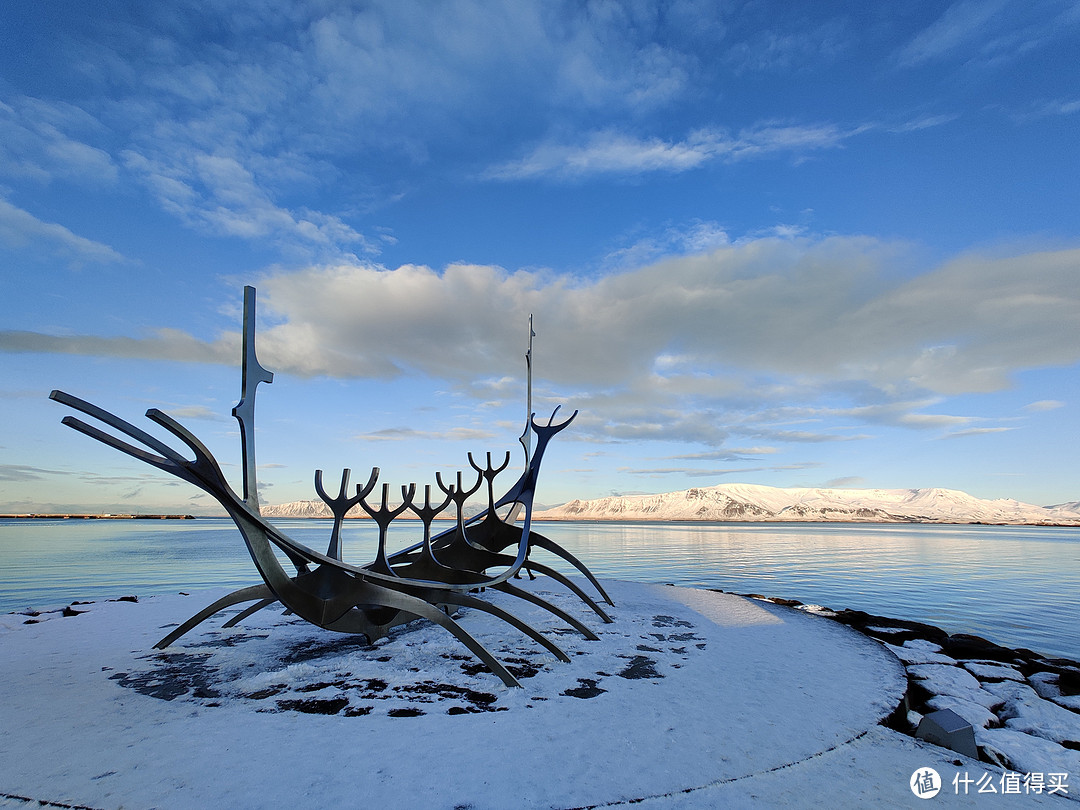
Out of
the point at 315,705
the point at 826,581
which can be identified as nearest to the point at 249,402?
the point at 315,705

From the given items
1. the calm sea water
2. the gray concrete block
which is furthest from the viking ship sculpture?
the calm sea water

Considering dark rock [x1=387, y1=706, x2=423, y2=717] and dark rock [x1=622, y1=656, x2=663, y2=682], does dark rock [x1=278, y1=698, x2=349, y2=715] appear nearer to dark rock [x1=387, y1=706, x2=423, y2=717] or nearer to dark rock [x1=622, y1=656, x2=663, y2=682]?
dark rock [x1=387, y1=706, x2=423, y2=717]

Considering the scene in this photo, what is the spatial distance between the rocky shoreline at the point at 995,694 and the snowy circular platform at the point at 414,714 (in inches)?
17.3

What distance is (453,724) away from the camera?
5.05 meters

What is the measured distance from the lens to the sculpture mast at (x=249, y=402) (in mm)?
6652

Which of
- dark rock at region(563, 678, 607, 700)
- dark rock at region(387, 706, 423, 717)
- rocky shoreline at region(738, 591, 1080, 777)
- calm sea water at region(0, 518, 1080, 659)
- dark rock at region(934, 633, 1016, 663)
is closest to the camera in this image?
rocky shoreline at region(738, 591, 1080, 777)

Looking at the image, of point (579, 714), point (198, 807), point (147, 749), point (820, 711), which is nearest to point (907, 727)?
point (820, 711)

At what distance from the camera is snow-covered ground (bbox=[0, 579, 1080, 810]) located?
3838mm

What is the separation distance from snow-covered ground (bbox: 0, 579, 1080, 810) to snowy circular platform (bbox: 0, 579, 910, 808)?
0.08 ft

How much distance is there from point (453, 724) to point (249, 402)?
14.3 feet

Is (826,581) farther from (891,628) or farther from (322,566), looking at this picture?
(322,566)

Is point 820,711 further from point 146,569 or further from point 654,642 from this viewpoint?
point 146,569

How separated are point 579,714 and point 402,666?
2706 mm

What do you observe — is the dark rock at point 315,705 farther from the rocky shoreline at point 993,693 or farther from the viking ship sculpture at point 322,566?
the rocky shoreline at point 993,693
